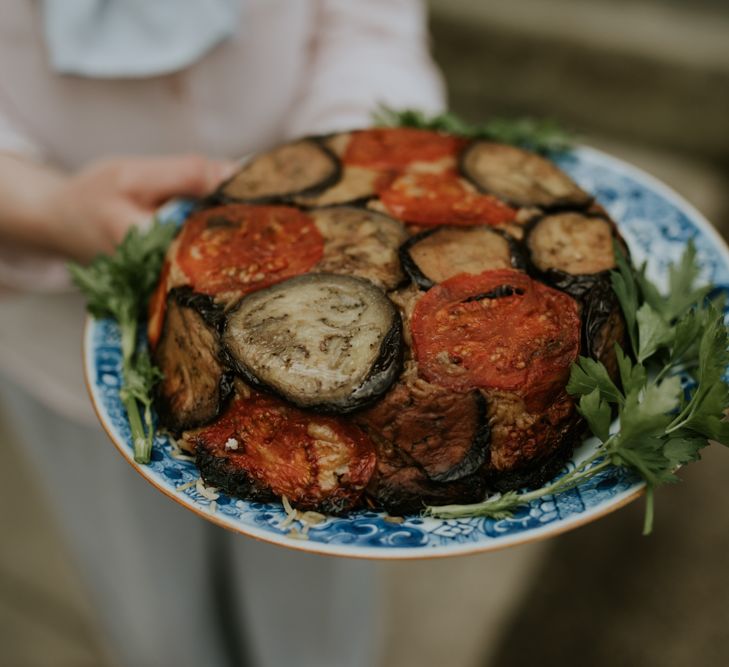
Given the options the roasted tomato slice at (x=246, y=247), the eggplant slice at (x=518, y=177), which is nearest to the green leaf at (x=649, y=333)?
the eggplant slice at (x=518, y=177)

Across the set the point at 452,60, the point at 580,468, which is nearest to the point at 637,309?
the point at 580,468

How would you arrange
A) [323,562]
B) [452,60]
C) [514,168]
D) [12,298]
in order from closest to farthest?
[514,168], [12,298], [323,562], [452,60]

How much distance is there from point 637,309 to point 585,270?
0.12m

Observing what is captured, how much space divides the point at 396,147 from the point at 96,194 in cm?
60

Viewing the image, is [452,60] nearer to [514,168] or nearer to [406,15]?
[406,15]

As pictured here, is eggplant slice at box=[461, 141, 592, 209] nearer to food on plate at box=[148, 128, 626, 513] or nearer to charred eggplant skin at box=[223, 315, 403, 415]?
food on plate at box=[148, 128, 626, 513]

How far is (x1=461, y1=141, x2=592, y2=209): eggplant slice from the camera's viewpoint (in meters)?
1.36

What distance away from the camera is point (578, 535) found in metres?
2.87

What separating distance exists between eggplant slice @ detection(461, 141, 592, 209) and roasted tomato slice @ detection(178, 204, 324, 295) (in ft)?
1.05

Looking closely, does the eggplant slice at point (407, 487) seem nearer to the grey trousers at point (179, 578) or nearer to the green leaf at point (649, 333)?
the green leaf at point (649, 333)

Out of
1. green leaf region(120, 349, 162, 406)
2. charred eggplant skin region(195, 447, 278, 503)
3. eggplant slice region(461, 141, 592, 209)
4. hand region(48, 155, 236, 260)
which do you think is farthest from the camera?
hand region(48, 155, 236, 260)

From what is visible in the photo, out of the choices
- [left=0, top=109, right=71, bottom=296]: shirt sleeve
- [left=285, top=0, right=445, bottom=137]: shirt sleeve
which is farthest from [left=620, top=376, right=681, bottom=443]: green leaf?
[left=0, top=109, right=71, bottom=296]: shirt sleeve

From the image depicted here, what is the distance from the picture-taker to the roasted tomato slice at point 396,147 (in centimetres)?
143

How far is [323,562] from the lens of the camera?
2377 millimetres
